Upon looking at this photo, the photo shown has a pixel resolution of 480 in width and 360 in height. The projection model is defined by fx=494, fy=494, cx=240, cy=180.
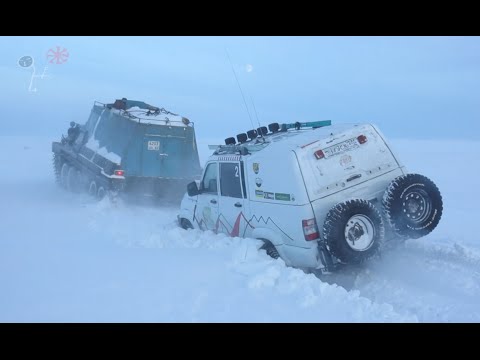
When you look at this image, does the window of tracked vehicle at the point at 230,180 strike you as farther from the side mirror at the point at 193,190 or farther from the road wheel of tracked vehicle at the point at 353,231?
the road wheel of tracked vehicle at the point at 353,231

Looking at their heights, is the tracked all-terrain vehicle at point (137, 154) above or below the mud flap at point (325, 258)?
above

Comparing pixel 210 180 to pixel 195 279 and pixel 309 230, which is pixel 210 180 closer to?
pixel 309 230

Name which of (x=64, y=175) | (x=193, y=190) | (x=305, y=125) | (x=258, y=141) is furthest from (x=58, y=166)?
(x=305, y=125)

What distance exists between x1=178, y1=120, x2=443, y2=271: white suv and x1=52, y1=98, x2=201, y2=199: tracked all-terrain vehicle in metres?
5.51

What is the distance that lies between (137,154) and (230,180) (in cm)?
553

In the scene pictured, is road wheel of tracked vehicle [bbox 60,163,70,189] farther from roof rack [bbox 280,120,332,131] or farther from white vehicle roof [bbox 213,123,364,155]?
roof rack [bbox 280,120,332,131]

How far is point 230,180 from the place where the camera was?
771 centimetres

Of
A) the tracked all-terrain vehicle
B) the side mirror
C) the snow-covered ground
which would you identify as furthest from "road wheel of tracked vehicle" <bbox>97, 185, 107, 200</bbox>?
the side mirror

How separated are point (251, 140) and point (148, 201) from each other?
5.37 m

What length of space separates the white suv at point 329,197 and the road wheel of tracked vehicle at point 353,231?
0.01 metres

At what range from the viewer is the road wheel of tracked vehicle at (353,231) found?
6.00 meters

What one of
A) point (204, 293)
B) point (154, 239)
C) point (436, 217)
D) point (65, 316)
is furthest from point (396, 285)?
point (65, 316)

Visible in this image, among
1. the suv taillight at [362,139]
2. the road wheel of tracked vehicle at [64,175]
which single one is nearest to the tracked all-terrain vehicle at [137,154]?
the road wheel of tracked vehicle at [64,175]

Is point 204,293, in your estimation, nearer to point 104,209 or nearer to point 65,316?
point 65,316
